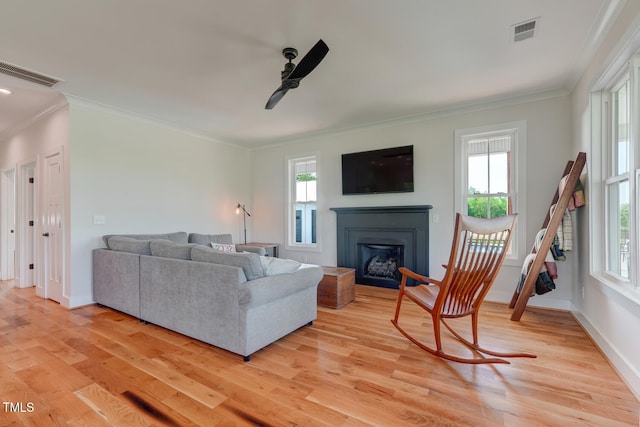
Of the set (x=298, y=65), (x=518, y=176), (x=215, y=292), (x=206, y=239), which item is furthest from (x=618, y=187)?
(x=206, y=239)

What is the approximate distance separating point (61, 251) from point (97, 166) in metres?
1.14

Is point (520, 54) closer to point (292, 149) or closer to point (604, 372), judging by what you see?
point (604, 372)

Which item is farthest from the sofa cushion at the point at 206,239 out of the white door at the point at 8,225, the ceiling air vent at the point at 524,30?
the ceiling air vent at the point at 524,30

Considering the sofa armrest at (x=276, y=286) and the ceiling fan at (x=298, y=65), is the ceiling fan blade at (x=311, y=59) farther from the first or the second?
the sofa armrest at (x=276, y=286)

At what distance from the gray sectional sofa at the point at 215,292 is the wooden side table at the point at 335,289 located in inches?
23.1

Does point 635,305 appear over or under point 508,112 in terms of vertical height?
under

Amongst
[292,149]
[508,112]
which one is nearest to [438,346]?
[508,112]

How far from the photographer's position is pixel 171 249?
9.44 ft

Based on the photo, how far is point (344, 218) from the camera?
4953 mm

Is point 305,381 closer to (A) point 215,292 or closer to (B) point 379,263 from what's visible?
(A) point 215,292

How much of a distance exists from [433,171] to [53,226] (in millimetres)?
5166

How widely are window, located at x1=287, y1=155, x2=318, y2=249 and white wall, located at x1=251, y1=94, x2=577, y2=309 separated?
164 millimetres

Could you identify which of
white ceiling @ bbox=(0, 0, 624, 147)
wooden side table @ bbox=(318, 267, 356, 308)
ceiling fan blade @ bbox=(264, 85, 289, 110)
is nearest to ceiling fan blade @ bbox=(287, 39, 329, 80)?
ceiling fan blade @ bbox=(264, 85, 289, 110)

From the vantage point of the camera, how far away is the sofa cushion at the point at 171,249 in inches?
109
